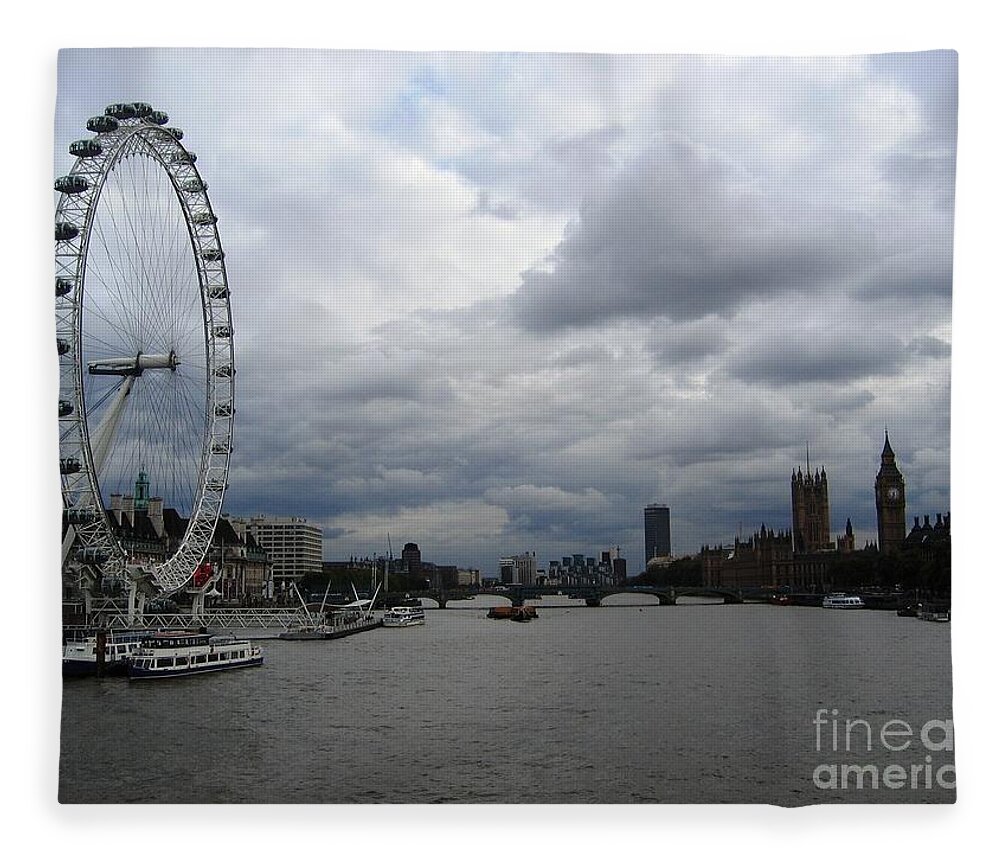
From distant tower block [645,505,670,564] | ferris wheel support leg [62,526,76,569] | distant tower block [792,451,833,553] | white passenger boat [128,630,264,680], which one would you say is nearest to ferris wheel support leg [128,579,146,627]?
white passenger boat [128,630,264,680]

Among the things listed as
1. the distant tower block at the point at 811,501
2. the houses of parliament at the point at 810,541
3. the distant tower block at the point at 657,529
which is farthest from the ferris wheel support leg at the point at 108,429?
the distant tower block at the point at 811,501

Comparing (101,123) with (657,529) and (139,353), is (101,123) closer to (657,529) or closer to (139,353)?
(139,353)

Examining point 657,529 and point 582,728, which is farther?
point 657,529

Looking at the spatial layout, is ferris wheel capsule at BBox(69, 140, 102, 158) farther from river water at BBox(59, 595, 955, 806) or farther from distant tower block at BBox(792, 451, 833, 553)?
distant tower block at BBox(792, 451, 833, 553)

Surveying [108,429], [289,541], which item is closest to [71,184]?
[108,429]

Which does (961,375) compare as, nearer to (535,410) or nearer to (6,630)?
(535,410)

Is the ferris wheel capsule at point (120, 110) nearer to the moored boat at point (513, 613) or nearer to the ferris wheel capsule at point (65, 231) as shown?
the ferris wheel capsule at point (65, 231)

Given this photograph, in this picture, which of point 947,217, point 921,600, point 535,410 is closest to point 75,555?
point 535,410
